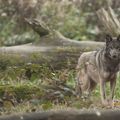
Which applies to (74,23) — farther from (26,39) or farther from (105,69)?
(105,69)

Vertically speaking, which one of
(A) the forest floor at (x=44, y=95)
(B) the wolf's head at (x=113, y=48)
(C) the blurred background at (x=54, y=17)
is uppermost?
(B) the wolf's head at (x=113, y=48)

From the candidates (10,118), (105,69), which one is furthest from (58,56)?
(10,118)

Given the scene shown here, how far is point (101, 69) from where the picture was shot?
9336 mm

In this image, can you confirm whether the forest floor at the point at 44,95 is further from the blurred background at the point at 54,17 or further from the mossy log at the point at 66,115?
the blurred background at the point at 54,17

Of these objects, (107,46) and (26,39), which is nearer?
(107,46)

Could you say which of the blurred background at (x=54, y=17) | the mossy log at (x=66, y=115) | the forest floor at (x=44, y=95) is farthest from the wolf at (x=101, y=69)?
the blurred background at (x=54, y=17)

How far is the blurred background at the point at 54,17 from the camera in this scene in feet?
65.0

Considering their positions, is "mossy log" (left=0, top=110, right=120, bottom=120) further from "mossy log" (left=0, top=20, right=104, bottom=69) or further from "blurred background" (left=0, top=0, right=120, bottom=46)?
"blurred background" (left=0, top=0, right=120, bottom=46)

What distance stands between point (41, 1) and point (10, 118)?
1508cm

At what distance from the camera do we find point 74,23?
20.7 meters

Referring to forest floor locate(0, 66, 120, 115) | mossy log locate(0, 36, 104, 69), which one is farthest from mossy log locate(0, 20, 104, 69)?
forest floor locate(0, 66, 120, 115)

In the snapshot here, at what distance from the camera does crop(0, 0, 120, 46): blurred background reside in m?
19.8

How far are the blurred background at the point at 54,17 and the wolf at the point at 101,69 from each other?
31.3ft

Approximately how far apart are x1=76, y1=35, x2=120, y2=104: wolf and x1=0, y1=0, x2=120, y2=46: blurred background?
9546mm
